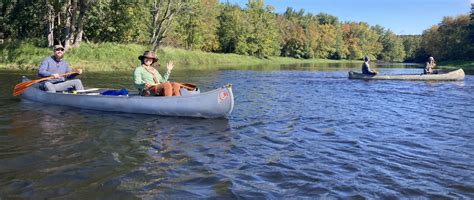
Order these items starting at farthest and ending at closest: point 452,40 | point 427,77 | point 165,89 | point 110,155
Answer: point 452,40
point 427,77
point 165,89
point 110,155

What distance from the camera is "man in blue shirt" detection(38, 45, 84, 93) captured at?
41.7 feet

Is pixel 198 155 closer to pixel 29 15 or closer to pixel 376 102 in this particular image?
pixel 376 102

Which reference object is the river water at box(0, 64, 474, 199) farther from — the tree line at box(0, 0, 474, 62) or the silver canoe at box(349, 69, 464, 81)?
the tree line at box(0, 0, 474, 62)

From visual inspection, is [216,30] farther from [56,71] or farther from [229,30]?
[56,71]

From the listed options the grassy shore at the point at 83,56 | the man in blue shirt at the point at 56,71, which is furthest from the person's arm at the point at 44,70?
the grassy shore at the point at 83,56

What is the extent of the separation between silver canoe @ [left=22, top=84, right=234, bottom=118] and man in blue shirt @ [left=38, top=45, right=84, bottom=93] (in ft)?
3.45

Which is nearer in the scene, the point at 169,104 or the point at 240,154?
the point at 240,154

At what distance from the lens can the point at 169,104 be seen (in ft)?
35.4

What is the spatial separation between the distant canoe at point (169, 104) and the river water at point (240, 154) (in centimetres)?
22

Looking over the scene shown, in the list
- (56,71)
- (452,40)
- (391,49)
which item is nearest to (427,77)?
(56,71)

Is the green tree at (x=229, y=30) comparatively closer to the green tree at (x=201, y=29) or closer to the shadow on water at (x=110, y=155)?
the green tree at (x=201, y=29)

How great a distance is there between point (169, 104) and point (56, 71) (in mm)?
4465

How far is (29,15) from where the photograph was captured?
126 ft

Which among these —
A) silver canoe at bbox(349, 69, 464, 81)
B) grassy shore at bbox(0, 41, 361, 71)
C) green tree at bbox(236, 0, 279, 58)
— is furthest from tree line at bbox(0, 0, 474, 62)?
silver canoe at bbox(349, 69, 464, 81)
